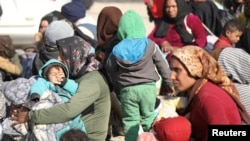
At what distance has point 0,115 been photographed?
5227 mm

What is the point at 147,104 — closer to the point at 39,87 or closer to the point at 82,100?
the point at 82,100

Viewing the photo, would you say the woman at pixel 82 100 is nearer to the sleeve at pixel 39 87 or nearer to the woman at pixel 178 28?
the sleeve at pixel 39 87

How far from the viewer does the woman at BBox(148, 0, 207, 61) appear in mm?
6707

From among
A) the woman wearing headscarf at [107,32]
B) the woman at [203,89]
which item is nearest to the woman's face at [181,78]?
the woman at [203,89]

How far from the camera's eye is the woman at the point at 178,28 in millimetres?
6707

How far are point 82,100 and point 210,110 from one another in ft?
3.89

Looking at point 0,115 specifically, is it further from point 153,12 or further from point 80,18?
point 153,12

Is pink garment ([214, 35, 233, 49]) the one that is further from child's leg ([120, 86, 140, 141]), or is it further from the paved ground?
the paved ground

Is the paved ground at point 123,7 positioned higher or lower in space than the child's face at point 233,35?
lower

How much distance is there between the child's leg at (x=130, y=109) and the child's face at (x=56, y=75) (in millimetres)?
722

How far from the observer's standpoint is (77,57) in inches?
190

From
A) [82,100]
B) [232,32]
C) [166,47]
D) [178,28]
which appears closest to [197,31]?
[178,28]

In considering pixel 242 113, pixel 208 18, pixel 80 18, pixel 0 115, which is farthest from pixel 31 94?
pixel 208 18

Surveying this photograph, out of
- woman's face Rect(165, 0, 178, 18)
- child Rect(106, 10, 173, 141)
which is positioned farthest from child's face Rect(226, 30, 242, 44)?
child Rect(106, 10, 173, 141)
